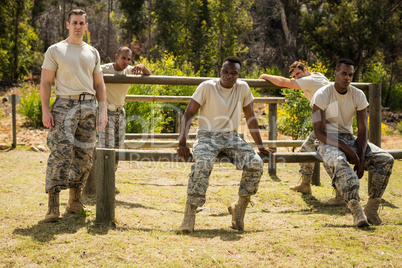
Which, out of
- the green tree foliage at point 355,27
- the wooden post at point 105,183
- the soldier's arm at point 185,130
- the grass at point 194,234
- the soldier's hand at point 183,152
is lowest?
the grass at point 194,234

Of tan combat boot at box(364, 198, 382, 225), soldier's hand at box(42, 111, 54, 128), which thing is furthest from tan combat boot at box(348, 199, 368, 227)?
soldier's hand at box(42, 111, 54, 128)

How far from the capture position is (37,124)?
11.5 metres

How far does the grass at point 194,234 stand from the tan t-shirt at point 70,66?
1.25 metres

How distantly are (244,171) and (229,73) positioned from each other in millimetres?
953

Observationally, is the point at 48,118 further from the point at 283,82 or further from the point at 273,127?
the point at 273,127

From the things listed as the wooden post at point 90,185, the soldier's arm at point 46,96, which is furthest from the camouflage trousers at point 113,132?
the soldier's arm at point 46,96

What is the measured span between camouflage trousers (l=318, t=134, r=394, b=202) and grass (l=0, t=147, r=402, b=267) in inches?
14.3

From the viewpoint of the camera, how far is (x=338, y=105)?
458cm

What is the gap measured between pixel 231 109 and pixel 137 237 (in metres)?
1.52

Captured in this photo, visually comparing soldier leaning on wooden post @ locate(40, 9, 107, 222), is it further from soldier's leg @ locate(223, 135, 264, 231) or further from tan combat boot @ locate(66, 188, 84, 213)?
soldier's leg @ locate(223, 135, 264, 231)

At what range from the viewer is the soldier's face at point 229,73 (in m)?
4.17

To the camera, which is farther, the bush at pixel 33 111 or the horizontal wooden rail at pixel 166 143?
the bush at pixel 33 111

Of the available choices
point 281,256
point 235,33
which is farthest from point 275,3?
point 281,256

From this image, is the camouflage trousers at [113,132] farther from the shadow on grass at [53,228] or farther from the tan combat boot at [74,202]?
the shadow on grass at [53,228]
